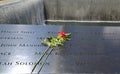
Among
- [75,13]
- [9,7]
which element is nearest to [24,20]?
[9,7]

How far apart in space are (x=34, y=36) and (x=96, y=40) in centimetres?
109

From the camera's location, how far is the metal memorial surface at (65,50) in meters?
4.28

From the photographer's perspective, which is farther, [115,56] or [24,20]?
[24,20]

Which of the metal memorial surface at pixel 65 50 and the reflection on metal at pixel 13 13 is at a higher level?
the reflection on metal at pixel 13 13

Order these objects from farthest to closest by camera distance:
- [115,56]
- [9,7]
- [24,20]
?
1. [24,20]
2. [9,7]
3. [115,56]

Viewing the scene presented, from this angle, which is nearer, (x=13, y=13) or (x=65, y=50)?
(x=65, y=50)

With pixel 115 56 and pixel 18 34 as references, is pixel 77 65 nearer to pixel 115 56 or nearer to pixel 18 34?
pixel 115 56

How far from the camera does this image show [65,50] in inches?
190

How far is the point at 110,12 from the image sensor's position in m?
21.2

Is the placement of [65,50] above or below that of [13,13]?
below

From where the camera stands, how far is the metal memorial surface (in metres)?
4.28

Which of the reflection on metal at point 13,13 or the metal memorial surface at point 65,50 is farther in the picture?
the reflection on metal at point 13,13

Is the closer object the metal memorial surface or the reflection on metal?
the metal memorial surface

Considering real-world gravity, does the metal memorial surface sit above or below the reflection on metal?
below
